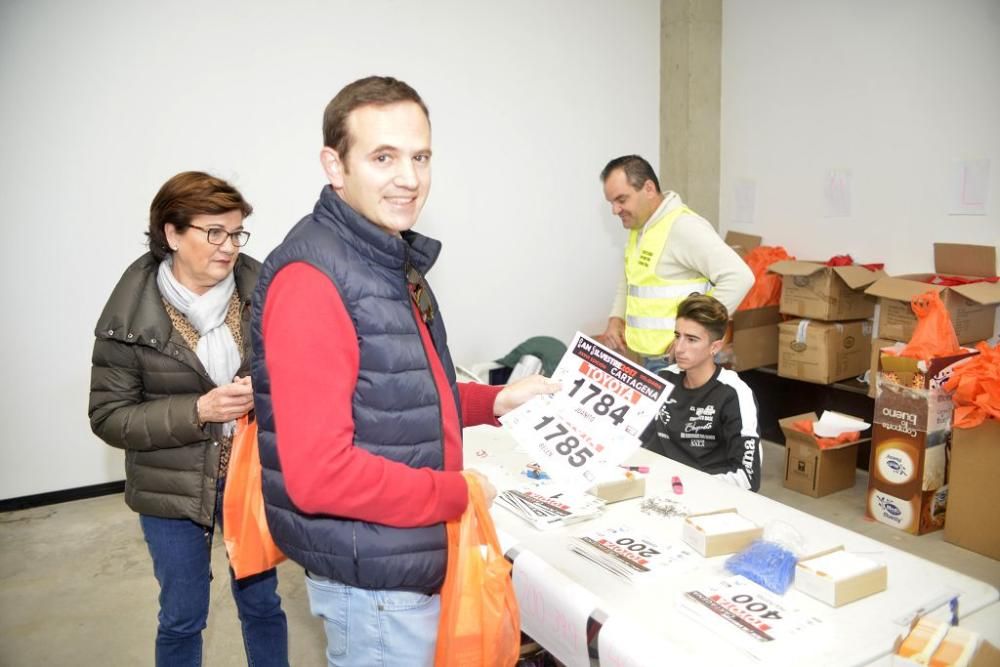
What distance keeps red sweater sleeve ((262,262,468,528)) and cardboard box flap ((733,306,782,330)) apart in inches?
152

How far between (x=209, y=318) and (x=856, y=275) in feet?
11.6

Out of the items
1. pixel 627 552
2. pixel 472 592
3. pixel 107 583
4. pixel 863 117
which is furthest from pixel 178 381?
pixel 863 117

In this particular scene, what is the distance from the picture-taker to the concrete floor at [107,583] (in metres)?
2.79

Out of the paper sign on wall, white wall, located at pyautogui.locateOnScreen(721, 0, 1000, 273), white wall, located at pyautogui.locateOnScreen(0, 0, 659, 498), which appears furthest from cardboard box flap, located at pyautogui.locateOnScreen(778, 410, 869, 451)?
white wall, located at pyautogui.locateOnScreen(0, 0, 659, 498)

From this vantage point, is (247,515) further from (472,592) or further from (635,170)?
(635,170)

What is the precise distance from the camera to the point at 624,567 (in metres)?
1.67

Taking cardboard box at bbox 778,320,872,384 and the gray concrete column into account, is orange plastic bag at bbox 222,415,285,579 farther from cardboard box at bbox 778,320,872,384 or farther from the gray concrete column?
the gray concrete column

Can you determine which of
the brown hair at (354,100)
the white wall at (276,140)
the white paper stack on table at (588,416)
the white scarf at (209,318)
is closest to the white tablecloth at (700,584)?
the white paper stack on table at (588,416)

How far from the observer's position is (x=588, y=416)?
5.47 ft

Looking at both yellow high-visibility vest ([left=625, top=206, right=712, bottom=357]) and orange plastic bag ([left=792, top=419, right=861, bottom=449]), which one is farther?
orange plastic bag ([left=792, top=419, right=861, bottom=449])

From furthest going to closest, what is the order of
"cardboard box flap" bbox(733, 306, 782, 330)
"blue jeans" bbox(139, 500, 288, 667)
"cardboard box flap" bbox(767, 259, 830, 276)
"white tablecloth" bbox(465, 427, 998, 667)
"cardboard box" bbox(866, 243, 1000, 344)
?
"cardboard box flap" bbox(733, 306, 782, 330) → "cardboard box flap" bbox(767, 259, 830, 276) → "cardboard box" bbox(866, 243, 1000, 344) → "blue jeans" bbox(139, 500, 288, 667) → "white tablecloth" bbox(465, 427, 998, 667)

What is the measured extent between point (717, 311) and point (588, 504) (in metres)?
1.11

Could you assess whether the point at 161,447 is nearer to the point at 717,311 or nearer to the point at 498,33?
the point at 717,311

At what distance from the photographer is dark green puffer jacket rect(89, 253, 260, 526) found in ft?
6.02
